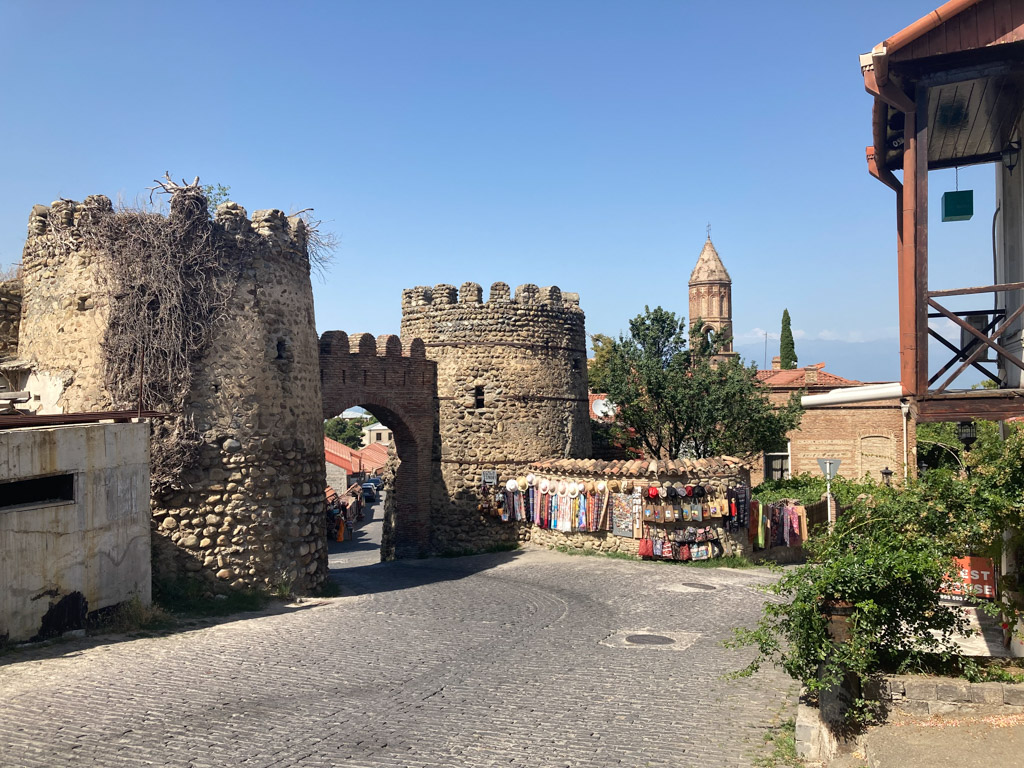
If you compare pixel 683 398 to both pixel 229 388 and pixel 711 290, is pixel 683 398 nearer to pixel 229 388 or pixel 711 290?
pixel 229 388

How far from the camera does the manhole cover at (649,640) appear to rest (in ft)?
33.7

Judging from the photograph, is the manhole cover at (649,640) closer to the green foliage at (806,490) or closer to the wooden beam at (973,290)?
the wooden beam at (973,290)

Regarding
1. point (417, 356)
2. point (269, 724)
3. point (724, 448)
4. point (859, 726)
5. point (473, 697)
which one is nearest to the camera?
point (859, 726)

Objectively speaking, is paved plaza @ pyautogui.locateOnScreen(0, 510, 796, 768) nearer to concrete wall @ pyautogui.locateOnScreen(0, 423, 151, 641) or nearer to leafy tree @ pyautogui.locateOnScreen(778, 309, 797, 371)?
concrete wall @ pyautogui.locateOnScreen(0, 423, 151, 641)

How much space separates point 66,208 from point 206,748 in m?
9.10

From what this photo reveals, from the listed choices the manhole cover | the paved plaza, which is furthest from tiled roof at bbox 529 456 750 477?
the manhole cover

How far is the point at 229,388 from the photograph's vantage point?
1216 cm

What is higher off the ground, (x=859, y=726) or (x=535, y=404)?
(x=535, y=404)

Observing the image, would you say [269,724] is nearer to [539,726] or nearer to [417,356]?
[539,726]

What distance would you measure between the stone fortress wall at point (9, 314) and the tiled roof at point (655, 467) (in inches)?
439

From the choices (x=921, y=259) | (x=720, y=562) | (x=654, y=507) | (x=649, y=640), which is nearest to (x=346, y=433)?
(x=654, y=507)

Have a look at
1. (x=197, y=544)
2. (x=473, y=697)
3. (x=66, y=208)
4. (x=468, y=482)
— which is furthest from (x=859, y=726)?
(x=468, y=482)

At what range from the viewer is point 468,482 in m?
19.9

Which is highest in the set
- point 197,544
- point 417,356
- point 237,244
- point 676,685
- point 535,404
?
point 237,244
